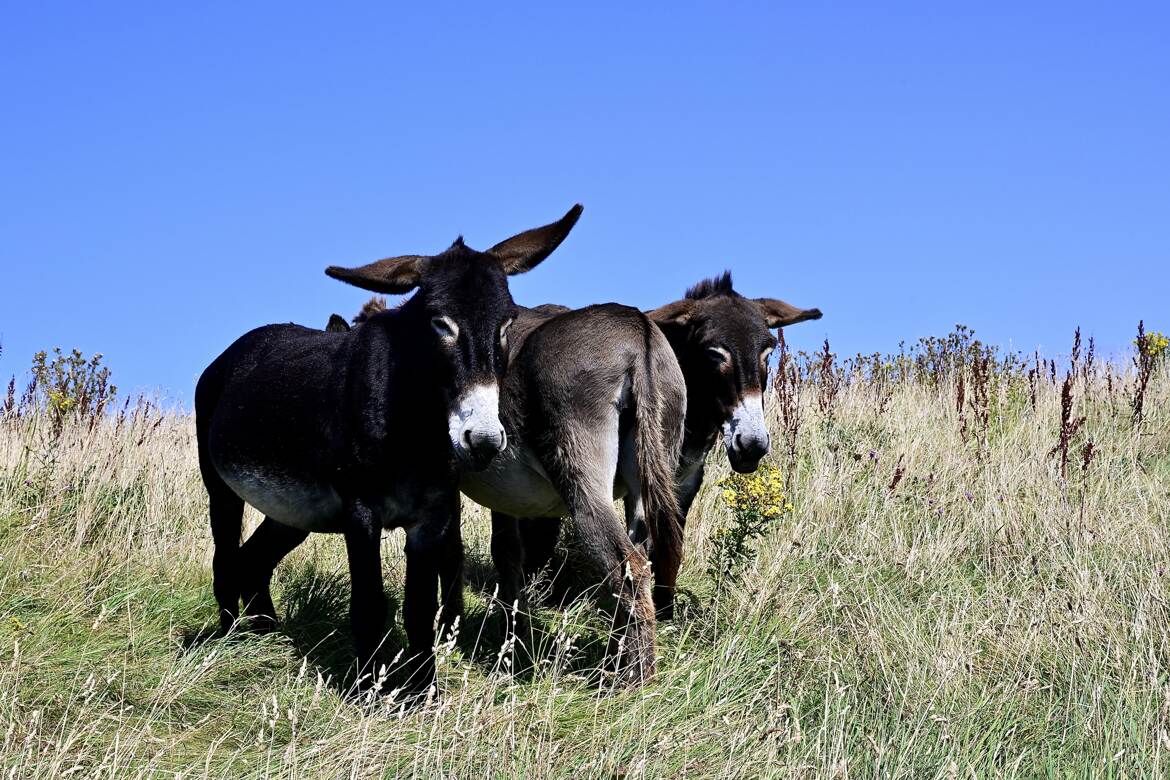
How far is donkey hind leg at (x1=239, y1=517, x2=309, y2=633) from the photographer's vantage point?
5.60 metres

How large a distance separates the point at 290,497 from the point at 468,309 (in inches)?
59.1

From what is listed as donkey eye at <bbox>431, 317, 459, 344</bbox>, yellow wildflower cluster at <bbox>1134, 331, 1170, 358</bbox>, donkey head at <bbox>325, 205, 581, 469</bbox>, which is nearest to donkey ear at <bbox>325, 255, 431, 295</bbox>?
donkey head at <bbox>325, 205, 581, 469</bbox>

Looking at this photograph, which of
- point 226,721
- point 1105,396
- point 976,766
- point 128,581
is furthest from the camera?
point 1105,396

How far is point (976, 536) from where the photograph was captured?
6.49m

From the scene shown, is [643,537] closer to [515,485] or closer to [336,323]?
[515,485]

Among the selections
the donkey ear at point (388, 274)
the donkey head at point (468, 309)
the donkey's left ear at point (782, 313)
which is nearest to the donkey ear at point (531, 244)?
the donkey head at point (468, 309)

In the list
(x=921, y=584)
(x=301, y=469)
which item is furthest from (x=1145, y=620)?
(x=301, y=469)

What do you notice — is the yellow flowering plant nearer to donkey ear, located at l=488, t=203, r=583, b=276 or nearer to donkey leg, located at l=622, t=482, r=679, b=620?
donkey leg, located at l=622, t=482, r=679, b=620

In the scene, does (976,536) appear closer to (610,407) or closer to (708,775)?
(610,407)

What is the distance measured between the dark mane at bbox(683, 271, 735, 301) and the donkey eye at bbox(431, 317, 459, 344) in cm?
210

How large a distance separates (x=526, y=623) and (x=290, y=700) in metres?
1.53

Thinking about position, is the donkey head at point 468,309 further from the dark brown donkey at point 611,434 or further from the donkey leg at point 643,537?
the donkey leg at point 643,537

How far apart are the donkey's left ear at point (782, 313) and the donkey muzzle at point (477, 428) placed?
2.59 meters

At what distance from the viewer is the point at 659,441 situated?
4.86 metres
